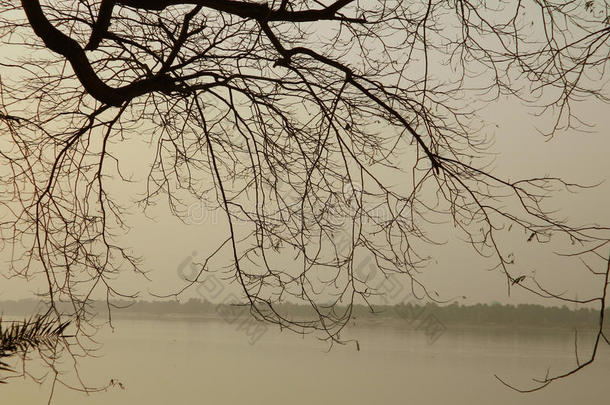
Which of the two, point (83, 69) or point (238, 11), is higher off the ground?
point (238, 11)

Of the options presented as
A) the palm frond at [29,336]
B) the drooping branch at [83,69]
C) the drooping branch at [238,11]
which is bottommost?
the palm frond at [29,336]

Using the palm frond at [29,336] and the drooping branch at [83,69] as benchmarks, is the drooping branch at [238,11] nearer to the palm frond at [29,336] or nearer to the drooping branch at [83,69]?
the drooping branch at [83,69]

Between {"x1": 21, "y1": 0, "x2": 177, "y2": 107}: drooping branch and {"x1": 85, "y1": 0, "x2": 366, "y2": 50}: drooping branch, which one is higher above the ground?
{"x1": 85, "y1": 0, "x2": 366, "y2": 50}: drooping branch

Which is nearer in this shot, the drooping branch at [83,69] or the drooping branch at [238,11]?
the drooping branch at [83,69]

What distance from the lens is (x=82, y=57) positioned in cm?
387

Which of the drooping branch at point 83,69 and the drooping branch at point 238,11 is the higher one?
the drooping branch at point 238,11

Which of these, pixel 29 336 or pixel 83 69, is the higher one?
pixel 83 69

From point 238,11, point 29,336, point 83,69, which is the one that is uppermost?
point 238,11

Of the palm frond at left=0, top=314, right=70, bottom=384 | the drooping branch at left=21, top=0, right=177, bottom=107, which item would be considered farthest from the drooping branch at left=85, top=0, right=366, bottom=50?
the palm frond at left=0, top=314, right=70, bottom=384

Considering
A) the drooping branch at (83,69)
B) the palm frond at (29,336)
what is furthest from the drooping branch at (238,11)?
the palm frond at (29,336)

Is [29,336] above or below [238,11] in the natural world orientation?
below

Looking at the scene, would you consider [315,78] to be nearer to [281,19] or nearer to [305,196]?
[281,19]

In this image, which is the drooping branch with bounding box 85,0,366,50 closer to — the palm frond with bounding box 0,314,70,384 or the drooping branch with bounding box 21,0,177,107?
the drooping branch with bounding box 21,0,177,107

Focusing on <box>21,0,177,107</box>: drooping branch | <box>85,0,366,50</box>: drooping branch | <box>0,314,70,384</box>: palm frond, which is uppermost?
<box>85,0,366,50</box>: drooping branch
